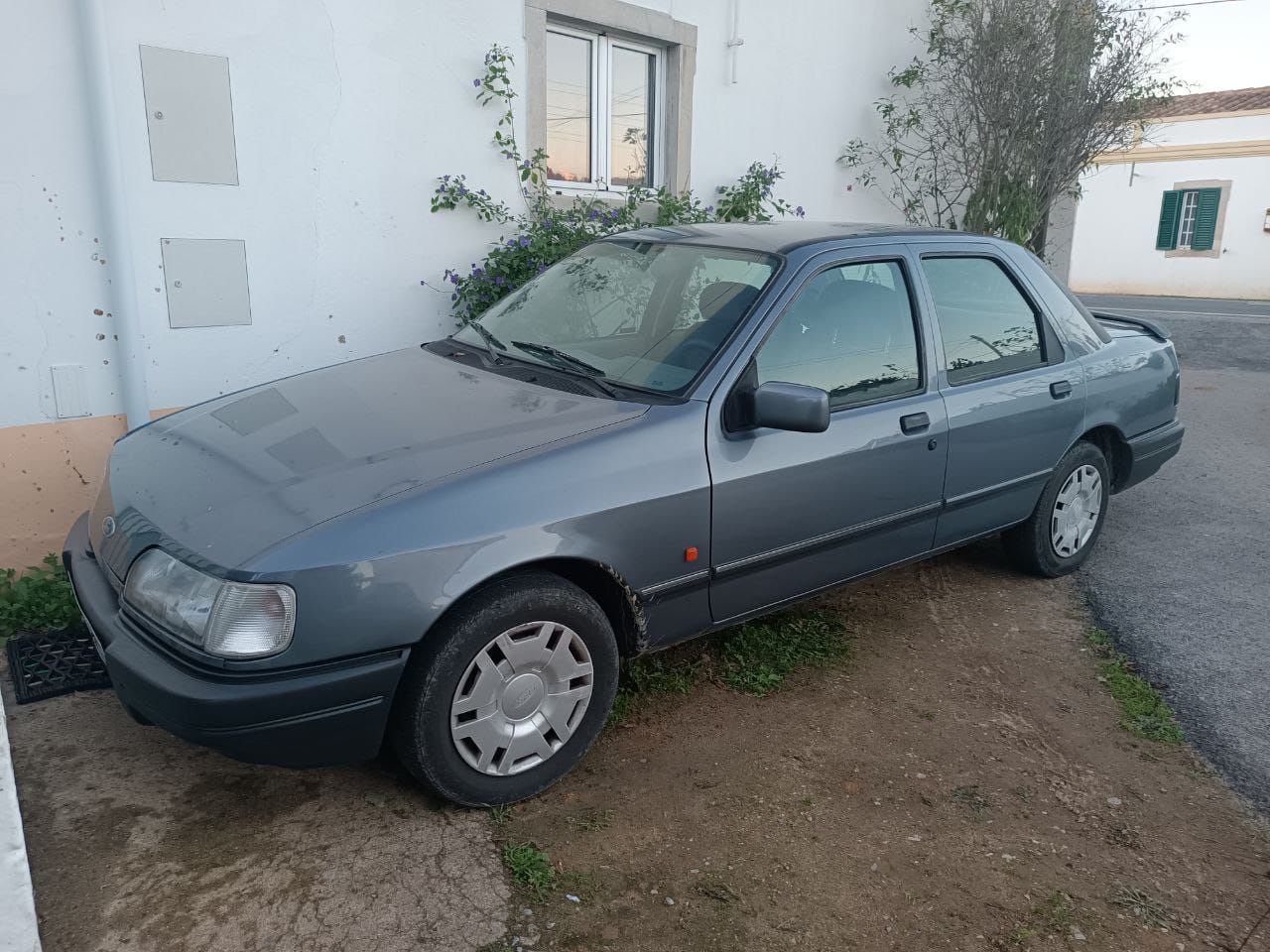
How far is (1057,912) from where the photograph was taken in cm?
262

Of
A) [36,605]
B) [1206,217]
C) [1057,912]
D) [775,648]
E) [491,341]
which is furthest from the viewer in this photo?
[1206,217]

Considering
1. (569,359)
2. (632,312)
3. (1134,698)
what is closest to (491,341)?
(569,359)

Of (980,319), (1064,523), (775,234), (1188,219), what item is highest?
(1188,219)

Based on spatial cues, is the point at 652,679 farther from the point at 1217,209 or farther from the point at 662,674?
the point at 1217,209

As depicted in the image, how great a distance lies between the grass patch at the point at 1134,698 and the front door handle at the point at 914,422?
1.26m

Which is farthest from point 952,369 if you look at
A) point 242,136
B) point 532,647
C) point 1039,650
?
point 242,136

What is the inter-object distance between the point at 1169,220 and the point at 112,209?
90.3 ft

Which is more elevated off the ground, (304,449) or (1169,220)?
(1169,220)

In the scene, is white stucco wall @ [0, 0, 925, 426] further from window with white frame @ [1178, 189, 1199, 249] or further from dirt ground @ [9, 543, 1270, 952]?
window with white frame @ [1178, 189, 1199, 249]

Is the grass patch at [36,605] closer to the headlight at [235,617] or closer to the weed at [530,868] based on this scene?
the headlight at [235,617]

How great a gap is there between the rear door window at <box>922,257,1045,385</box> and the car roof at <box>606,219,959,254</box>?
0.18 m

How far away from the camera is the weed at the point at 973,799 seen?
305 cm

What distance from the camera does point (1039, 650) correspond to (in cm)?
420

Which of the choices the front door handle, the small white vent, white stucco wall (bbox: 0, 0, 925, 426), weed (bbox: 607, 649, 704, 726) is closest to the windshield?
the front door handle
